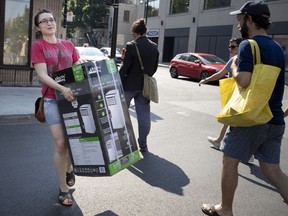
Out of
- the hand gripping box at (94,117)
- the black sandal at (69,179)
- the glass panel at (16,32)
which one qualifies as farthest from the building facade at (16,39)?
the hand gripping box at (94,117)

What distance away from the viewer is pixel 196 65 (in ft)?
57.7

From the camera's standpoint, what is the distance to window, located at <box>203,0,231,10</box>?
2902 cm

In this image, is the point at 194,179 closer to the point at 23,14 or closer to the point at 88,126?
the point at 88,126

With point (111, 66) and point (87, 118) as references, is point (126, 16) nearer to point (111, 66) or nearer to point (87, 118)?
point (111, 66)

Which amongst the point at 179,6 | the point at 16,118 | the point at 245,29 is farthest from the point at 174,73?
the point at 179,6

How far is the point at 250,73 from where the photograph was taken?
9.05 ft

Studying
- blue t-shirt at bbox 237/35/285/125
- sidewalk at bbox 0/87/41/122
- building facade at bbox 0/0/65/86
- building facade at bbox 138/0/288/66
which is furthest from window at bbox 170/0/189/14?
blue t-shirt at bbox 237/35/285/125

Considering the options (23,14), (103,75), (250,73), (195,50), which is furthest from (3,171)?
(195,50)

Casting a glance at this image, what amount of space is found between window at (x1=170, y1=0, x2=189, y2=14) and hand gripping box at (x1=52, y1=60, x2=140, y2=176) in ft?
107

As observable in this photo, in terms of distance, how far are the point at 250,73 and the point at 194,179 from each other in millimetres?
1949

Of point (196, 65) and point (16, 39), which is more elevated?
point (16, 39)

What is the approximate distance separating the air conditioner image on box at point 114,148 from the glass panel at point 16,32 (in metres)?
8.26

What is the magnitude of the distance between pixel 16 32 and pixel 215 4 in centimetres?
2307

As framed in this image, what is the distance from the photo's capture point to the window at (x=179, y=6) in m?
34.6
